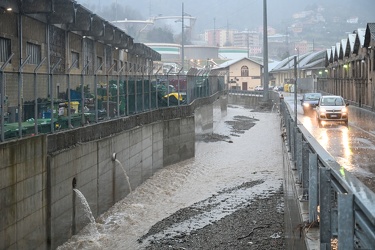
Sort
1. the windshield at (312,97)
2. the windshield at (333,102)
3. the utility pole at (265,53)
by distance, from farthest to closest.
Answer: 1. the utility pole at (265,53)
2. the windshield at (312,97)
3. the windshield at (333,102)

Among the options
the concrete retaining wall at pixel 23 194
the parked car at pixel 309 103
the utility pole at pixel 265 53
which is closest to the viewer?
the concrete retaining wall at pixel 23 194

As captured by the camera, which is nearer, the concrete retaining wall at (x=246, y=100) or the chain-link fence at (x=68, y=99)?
the chain-link fence at (x=68, y=99)

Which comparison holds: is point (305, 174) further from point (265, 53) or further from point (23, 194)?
point (265, 53)

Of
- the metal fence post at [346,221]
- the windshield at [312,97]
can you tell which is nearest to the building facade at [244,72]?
the windshield at [312,97]

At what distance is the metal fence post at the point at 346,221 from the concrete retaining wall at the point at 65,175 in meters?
7.58

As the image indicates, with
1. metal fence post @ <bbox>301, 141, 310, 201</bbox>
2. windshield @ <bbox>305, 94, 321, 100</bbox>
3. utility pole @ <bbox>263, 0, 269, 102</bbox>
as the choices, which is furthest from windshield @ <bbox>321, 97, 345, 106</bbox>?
metal fence post @ <bbox>301, 141, 310, 201</bbox>

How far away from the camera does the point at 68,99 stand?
54.1 ft

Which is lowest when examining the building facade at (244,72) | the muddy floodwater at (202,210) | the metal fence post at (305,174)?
the muddy floodwater at (202,210)

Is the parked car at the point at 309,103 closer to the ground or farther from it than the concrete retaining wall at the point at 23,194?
farther from it

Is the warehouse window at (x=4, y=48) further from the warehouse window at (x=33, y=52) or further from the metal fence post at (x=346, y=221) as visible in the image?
the metal fence post at (x=346, y=221)

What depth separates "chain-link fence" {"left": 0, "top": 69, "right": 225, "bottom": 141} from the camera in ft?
41.9

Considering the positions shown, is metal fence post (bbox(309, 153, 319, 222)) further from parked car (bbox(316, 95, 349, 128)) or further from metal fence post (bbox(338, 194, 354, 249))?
parked car (bbox(316, 95, 349, 128))

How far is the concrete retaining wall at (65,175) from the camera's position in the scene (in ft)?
36.9

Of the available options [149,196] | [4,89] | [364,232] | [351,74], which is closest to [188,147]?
[149,196]
